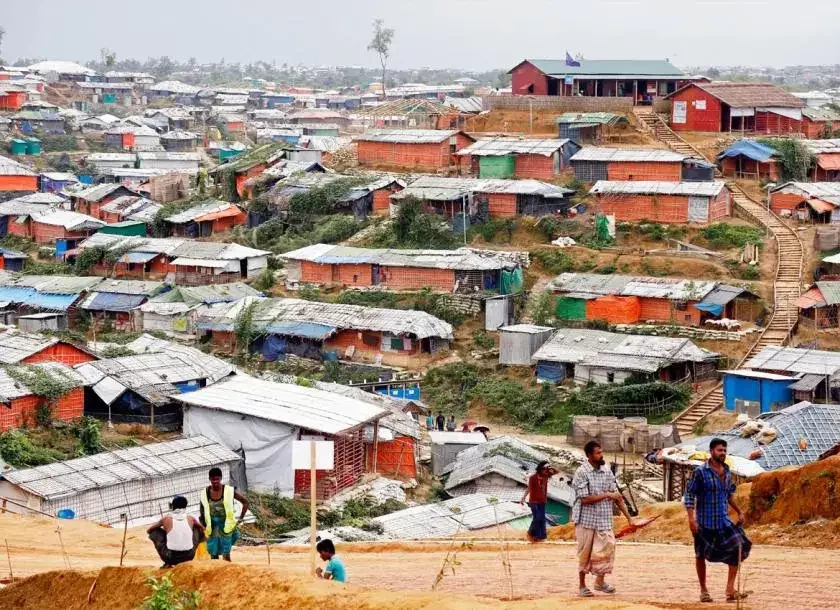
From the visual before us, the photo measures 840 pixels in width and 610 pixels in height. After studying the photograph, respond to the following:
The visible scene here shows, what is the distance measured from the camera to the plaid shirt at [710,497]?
9.72 m

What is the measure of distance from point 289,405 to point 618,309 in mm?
11940

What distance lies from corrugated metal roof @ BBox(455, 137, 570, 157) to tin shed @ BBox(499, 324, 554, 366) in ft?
33.1

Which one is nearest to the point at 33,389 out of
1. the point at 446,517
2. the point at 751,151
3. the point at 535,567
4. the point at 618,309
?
the point at 446,517

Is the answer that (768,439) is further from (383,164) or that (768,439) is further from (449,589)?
(383,164)

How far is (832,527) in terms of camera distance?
527 inches

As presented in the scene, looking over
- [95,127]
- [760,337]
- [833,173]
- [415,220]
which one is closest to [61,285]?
[415,220]

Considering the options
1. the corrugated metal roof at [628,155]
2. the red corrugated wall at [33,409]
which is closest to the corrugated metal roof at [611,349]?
the corrugated metal roof at [628,155]

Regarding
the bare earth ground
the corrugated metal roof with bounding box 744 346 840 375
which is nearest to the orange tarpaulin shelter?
the corrugated metal roof with bounding box 744 346 840 375

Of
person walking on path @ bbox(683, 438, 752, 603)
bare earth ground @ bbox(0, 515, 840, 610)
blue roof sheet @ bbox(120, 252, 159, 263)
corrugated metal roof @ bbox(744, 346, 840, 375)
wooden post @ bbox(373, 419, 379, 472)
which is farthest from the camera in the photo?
blue roof sheet @ bbox(120, 252, 159, 263)

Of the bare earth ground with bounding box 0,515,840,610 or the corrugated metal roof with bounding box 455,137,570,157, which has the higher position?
the corrugated metal roof with bounding box 455,137,570,157

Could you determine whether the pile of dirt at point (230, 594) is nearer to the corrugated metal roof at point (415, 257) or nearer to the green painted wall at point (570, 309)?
the green painted wall at point (570, 309)

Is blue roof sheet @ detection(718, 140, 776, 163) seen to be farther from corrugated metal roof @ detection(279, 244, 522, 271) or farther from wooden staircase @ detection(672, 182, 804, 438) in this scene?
corrugated metal roof @ detection(279, 244, 522, 271)

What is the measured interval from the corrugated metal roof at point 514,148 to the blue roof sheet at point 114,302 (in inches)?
447

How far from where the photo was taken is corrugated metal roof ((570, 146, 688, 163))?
133ft
